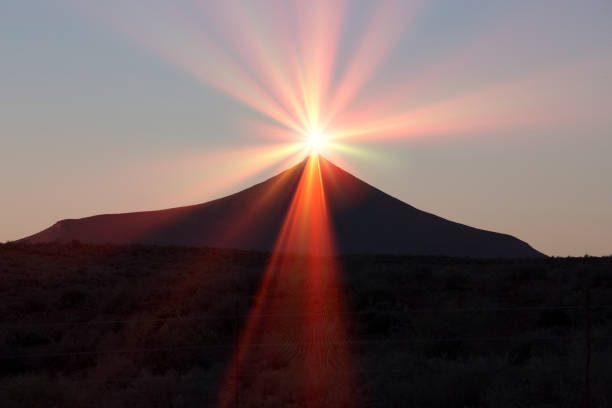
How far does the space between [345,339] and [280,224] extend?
9280 centimetres

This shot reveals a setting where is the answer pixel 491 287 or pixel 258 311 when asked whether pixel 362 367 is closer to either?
pixel 258 311

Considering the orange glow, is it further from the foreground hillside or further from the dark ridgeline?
the dark ridgeline

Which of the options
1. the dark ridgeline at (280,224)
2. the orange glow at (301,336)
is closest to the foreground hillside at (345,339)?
the orange glow at (301,336)

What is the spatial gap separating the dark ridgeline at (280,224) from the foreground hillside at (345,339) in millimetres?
64092

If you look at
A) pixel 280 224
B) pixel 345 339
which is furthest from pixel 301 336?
pixel 280 224

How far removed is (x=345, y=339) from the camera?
22.9 m

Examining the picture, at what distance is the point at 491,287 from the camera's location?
34.1 m

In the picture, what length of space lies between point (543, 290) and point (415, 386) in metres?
17.3

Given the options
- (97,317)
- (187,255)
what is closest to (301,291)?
(97,317)

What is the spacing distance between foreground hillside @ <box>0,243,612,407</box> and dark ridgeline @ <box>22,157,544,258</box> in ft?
210

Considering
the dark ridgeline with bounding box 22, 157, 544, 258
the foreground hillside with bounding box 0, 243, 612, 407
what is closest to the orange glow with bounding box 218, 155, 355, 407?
the foreground hillside with bounding box 0, 243, 612, 407

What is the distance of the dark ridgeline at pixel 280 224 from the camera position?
4301 inches

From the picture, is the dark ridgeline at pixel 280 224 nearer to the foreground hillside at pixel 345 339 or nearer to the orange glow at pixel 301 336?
the orange glow at pixel 301 336

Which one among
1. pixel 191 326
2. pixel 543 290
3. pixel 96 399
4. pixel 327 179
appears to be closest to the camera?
pixel 96 399
